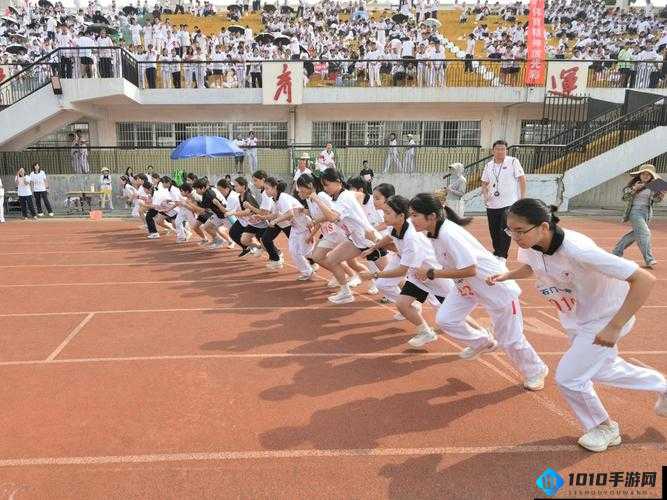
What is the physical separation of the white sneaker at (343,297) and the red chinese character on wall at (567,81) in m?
16.2

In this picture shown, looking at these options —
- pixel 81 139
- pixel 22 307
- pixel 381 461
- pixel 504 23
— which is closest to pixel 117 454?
pixel 381 461

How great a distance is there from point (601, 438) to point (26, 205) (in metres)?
17.8

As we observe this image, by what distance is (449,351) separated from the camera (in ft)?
16.3

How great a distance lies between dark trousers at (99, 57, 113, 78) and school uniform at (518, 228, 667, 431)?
57.0 ft

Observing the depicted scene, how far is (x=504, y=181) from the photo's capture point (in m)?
7.41

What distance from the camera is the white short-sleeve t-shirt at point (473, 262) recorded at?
12.9ft

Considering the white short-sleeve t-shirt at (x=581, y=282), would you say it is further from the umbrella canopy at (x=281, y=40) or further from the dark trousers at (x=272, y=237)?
the umbrella canopy at (x=281, y=40)

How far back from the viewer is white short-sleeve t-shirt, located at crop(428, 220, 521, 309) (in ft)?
12.9

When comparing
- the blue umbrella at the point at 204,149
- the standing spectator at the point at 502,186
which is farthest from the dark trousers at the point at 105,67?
the standing spectator at the point at 502,186

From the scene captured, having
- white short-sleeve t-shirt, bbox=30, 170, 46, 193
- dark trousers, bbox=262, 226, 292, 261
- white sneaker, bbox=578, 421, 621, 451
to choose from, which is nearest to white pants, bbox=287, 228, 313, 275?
dark trousers, bbox=262, 226, 292, 261

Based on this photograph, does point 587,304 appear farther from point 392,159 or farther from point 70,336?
point 392,159

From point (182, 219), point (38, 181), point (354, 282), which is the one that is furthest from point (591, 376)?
point (38, 181)

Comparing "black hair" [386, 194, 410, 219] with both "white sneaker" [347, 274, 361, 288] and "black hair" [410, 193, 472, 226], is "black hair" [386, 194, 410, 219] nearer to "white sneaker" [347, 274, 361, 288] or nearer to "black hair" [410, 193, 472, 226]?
"black hair" [410, 193, 472, 226]

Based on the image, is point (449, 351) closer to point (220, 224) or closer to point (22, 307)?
point (22, 307)
